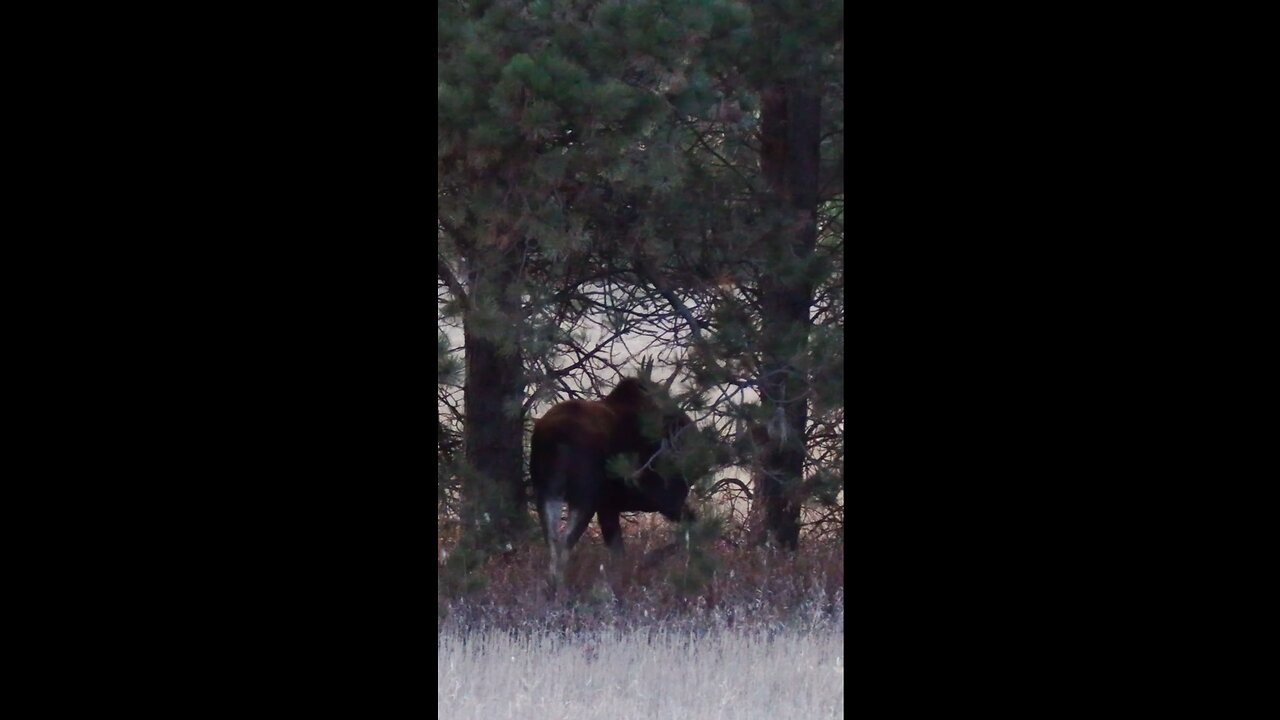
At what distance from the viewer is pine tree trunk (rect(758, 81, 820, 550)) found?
530cm

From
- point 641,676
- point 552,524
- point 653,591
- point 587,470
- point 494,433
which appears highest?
point 494,433

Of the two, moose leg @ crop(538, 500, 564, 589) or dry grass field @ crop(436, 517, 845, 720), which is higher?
moose leg @ crop(538, 500, 564, 589)

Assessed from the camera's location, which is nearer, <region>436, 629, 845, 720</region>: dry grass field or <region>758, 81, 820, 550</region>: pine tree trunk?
<region>436, 629, 845, 720</region>: dry grass field

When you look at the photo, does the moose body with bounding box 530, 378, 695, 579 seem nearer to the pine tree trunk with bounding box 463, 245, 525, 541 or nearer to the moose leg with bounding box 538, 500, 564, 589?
the moose leg with bounding box 538, 500, 564, 589

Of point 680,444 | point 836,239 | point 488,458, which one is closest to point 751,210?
point 836,239

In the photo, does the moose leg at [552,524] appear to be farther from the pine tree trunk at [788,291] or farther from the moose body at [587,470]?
the pine tree trunk at [788,291]

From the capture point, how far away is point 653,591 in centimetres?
549

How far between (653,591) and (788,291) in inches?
57.0

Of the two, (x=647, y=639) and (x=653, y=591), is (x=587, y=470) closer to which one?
(x=653, y=591)

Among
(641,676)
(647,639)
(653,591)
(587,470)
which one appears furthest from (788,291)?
(641,676)

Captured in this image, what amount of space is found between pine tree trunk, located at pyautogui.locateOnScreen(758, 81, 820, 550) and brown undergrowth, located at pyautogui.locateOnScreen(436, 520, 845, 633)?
226 millimetres

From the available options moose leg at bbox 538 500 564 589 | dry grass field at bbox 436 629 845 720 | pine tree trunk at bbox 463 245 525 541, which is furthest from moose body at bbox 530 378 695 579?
dry grass field at bbox 436 629 845 720

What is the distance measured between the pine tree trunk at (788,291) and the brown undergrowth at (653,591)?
0.74ft
